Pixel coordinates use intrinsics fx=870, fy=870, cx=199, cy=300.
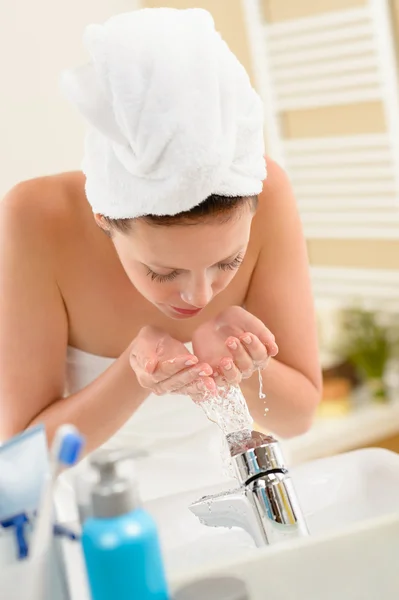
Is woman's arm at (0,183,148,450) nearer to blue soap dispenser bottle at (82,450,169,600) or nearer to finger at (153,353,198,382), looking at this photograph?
finger at (153,353,198,382)

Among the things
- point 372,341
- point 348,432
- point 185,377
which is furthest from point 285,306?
point 372,341

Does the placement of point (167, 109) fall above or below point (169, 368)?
above

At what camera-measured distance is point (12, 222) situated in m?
1.09

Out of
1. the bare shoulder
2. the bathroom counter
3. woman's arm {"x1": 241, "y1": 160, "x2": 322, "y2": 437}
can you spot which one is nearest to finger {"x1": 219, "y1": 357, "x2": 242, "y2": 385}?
woman's arm {"x1": 241, "y1": 160, "x2": 322, "y2": 437}

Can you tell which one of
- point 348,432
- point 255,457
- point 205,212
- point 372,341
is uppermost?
point 372,341

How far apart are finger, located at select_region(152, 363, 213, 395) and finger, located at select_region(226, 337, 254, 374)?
3cm

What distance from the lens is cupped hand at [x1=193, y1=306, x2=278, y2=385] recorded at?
839 millimetres

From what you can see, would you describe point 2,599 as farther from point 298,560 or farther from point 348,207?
point 348,207

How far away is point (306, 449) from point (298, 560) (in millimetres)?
1614

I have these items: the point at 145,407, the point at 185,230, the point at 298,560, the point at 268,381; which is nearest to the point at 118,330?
the point at 145,407

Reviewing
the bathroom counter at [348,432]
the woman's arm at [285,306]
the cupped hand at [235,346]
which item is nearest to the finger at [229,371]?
the cupped hand at [235,346]

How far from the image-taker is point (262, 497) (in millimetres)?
825

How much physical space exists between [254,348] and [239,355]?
2 cm

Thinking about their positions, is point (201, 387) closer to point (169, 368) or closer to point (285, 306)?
point (169, 368)
